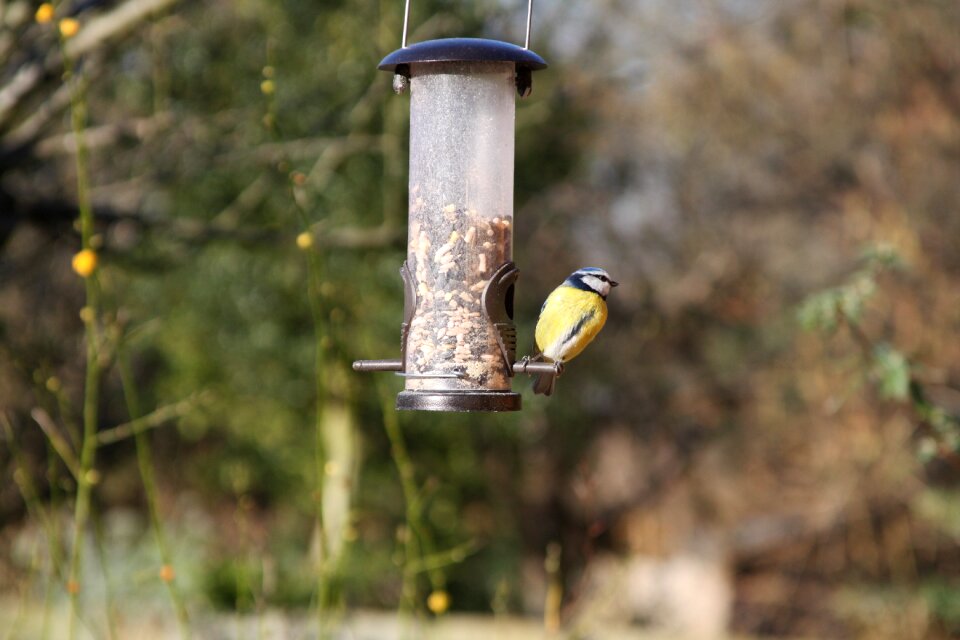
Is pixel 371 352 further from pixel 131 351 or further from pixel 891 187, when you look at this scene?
pixel 891 187

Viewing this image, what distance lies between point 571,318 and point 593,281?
0.12m

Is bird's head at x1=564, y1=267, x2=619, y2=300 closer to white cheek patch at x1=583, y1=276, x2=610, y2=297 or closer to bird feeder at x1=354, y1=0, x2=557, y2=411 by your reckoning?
white cheek patch at x1=583, y1=276, x2=610, y2=297

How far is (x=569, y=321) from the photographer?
3045 millimetres

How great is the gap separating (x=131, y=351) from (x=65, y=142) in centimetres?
527

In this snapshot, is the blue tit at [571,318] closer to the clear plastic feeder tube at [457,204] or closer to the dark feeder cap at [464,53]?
the clear plastic feeder tube at [457,204]

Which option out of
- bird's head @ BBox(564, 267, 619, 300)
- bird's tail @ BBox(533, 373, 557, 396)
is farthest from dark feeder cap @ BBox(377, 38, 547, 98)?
bird's tail @ BBox(533, 373, 557, 396)

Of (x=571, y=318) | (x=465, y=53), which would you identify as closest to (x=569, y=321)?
(x=571, y=318)

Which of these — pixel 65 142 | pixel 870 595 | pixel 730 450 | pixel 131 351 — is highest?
pixel 65 142

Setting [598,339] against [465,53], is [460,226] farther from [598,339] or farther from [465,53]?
[598,339]

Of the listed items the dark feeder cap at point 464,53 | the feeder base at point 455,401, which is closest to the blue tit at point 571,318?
the feeder base at point 455,401

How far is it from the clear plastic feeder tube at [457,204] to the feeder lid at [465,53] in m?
0.18

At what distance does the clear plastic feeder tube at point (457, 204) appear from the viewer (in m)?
3.18

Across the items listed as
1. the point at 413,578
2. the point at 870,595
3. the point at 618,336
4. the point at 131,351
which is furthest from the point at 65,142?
the point at 870,595

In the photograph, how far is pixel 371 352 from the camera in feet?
28.5
